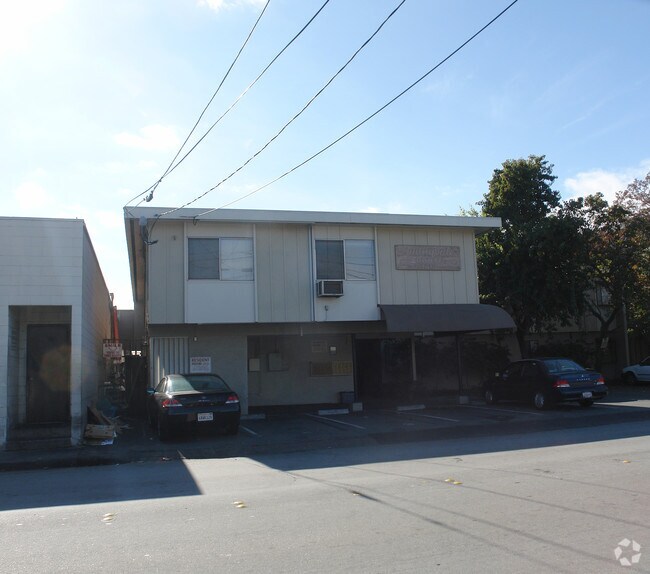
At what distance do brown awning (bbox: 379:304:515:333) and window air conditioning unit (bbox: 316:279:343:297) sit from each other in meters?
1.48

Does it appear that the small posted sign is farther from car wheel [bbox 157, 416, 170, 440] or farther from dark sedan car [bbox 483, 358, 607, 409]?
dark sedan car [bbox 483, 358, 607, 409]

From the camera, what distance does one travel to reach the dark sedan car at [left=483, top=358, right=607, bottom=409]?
1653 cm

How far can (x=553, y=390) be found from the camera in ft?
54.3

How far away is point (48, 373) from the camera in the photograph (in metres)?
14.7

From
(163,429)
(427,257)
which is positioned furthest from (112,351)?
(427,257)

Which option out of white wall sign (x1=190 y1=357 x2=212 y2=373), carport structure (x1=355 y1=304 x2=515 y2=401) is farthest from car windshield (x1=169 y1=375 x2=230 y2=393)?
carport structure (x1=355 y1=304 x2=515 y2=401)

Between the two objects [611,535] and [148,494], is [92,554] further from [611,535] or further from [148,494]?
[611,535]

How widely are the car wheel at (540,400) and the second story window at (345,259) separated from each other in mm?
5756

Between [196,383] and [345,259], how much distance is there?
6366 mm

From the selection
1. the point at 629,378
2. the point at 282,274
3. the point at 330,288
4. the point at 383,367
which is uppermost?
the point at 282,274

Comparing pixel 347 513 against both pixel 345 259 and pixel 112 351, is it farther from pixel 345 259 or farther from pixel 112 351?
pixel 112 351

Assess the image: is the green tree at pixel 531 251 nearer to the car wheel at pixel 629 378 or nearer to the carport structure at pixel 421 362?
the carport structure at pixel 421 362

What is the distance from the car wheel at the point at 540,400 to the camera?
17000 mm

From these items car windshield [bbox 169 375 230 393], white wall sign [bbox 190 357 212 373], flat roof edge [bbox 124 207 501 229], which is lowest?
car windshield [bbox 169 375 230 393]
